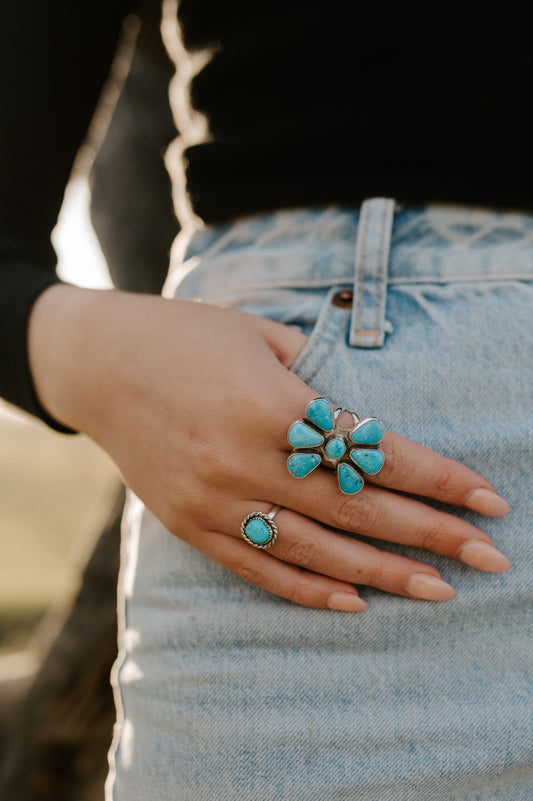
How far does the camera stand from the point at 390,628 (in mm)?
774

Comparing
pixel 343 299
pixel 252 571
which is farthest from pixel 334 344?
pixel 252 571

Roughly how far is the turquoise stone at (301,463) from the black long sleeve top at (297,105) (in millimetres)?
420

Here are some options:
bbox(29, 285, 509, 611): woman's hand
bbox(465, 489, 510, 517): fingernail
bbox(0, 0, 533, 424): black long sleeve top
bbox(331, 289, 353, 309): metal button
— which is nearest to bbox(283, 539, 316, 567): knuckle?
bbox(29, 285, 509, 611): woman's hand

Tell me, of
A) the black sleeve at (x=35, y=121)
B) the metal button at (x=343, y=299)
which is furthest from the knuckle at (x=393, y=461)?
the black sleeve at (x=35, y=121)

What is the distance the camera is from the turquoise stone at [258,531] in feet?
2.53

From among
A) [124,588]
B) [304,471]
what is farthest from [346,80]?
[124,588]

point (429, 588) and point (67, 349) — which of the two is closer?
point (429, 588)

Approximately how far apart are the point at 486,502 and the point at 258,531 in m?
0.29

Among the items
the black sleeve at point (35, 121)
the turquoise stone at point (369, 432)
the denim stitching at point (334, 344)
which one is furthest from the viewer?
the black sleeve at point (35, 121)

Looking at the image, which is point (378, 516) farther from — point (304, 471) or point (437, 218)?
point (437, 218)

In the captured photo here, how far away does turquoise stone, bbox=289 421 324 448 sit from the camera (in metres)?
0.71

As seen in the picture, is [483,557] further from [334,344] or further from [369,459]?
[334,344]

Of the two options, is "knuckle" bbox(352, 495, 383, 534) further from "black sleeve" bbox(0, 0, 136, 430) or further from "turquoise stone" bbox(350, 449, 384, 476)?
"black sleeve" bbox(0, 0, 136, 430)

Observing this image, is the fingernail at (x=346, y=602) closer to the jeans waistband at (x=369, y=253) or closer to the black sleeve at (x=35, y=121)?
the jeans waistband at (x=369, y=253)
